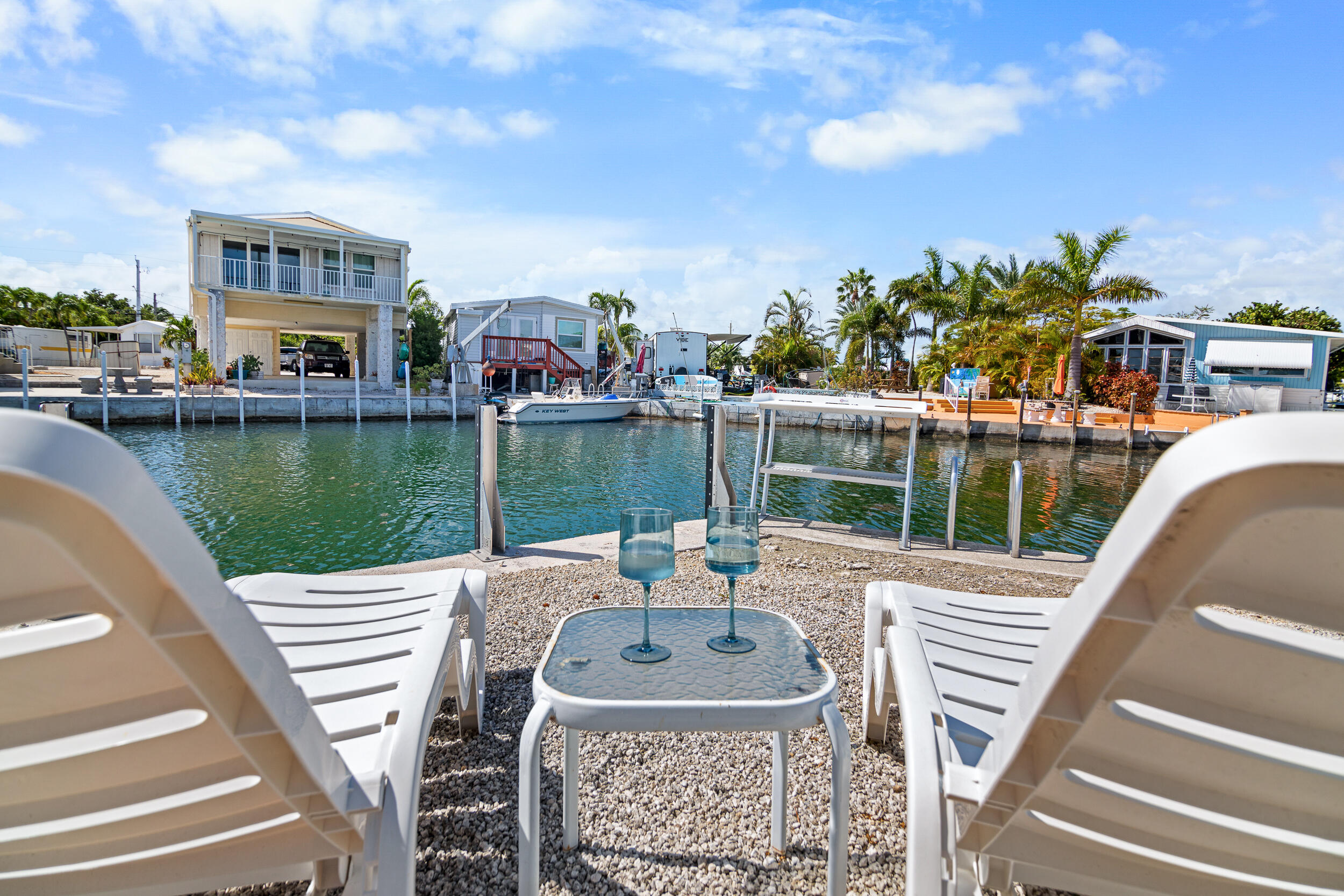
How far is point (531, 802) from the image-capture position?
1498 mm

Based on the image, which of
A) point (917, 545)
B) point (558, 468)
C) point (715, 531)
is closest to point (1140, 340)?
point (558, 468)

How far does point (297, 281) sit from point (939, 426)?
23.1m

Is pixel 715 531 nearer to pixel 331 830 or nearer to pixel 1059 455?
pixel 331 830

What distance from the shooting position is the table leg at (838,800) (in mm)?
1456

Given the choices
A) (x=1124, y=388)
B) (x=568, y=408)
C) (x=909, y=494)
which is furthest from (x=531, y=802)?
(x=1124, y=388)

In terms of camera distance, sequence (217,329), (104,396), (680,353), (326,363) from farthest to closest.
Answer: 1. (680,353)
2. (326,363)
3. (217,329)
4. (104,396)

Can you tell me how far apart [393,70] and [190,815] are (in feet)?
27.2

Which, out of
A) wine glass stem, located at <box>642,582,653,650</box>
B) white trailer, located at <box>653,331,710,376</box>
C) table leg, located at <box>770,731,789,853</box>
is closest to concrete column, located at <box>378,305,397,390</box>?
white trailer, located at <box>653,331,710,376</box>

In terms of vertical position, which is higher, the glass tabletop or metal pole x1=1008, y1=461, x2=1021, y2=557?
the glass tabletop

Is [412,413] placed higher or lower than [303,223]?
lower

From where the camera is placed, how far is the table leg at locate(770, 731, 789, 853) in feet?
6.16

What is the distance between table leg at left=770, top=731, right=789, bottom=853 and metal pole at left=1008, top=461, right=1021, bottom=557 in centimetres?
423

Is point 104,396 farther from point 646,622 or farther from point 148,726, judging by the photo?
point 148,726

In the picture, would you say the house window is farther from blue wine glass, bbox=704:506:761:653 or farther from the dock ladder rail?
blue wine glass, bbox=704:506:761:653
